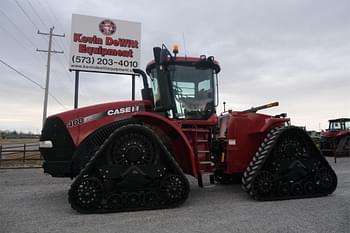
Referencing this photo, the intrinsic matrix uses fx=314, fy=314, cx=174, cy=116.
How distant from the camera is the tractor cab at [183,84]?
20.4 feet

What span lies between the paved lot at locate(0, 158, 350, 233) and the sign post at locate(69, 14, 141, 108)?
928 centimetres

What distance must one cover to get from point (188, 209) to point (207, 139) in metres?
1.64

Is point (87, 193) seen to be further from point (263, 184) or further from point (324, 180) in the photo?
point (324, 180)

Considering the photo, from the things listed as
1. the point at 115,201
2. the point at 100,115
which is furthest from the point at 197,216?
the point at 100,115

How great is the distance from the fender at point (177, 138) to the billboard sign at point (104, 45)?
10.3 m

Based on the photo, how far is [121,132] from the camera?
219 inches

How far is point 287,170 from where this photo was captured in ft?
21.3

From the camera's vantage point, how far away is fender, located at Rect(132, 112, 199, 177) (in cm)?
593

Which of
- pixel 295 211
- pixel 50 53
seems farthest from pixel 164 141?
pixel 50 53

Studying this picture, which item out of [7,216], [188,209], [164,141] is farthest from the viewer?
[164,141]

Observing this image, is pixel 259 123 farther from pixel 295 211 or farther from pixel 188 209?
pixel 188 209

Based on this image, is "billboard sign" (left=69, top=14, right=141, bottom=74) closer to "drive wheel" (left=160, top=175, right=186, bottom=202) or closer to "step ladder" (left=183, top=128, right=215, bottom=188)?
"step ladder" (left=183, top=128, right=215, bottom=188)

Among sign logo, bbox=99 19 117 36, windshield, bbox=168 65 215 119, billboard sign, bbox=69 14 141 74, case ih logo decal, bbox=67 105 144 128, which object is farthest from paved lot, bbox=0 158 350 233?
sign logo, bbox=99 19 117 36

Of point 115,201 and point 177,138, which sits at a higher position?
point 177,138
